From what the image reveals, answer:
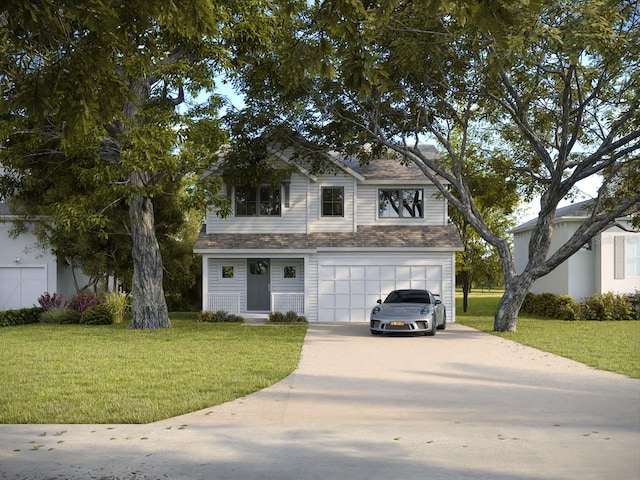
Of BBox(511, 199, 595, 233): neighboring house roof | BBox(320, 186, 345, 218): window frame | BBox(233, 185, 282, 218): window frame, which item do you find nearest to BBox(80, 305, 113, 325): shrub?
BBox(233, 185, 282, 218): window frame

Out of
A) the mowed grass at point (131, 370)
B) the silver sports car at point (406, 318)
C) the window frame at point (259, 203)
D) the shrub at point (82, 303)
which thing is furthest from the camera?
the window frame at point (259, 203)

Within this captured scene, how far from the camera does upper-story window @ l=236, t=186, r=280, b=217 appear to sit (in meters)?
28.6

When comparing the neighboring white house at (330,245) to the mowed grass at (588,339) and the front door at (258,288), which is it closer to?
the front door at (258,288)

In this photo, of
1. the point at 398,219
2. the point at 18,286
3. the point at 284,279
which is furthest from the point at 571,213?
the point at 18,286

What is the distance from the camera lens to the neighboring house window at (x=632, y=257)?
29.9 metres

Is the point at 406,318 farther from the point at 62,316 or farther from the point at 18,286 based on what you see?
the point at 18,286

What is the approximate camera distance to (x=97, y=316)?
25.8 metres

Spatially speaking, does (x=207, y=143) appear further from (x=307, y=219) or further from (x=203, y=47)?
(x=307, y=219)

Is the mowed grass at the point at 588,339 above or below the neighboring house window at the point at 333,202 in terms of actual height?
below

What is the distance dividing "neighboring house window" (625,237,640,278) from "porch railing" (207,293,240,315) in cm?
1706

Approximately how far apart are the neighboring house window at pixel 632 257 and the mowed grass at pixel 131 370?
16.3 meters

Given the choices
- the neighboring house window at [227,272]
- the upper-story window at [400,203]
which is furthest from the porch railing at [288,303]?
the upper-story window at [400,203]

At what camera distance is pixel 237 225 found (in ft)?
93.5

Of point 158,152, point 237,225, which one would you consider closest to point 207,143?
point 158,152
